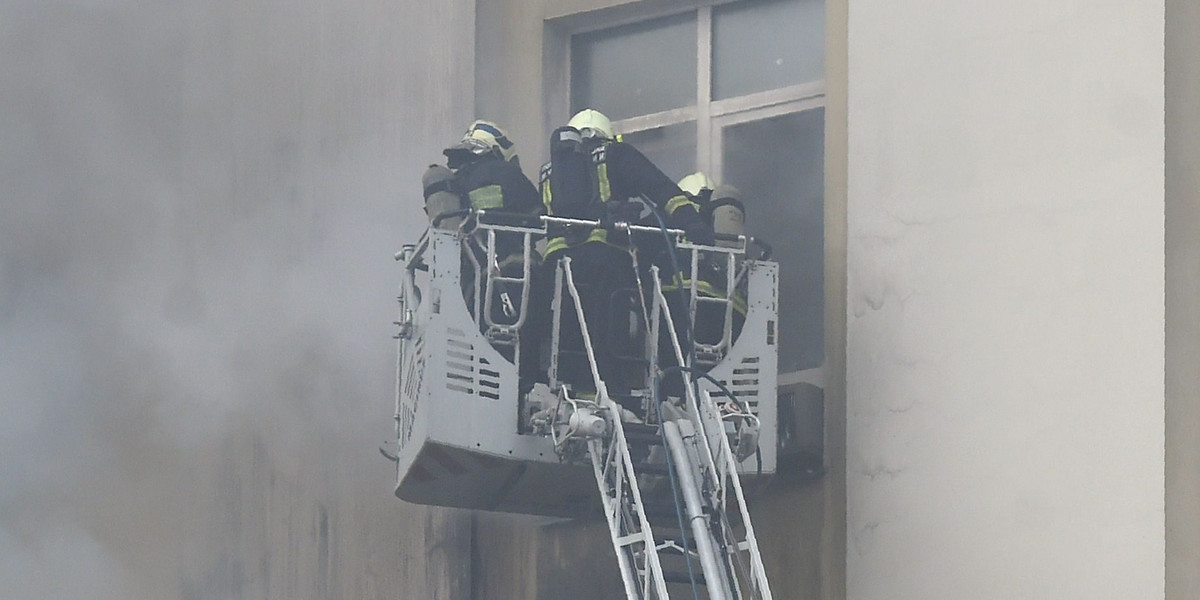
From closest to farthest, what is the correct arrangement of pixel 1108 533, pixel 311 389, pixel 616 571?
pixel 1108 533, pixel 616 571, pixel 311 389

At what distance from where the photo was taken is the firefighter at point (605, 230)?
37.1ft

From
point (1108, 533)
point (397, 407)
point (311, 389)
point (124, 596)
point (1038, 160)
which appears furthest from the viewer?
point (124, 596)

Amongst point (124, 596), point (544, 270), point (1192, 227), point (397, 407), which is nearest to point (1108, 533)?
point (1192, 227)

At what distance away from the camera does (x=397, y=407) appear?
12.4 meters

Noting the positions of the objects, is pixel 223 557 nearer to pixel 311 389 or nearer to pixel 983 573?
pixel 311 389

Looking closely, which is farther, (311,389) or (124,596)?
(124,596)

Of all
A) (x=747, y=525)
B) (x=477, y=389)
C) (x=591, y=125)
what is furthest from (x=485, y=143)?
(x=747, y=525)

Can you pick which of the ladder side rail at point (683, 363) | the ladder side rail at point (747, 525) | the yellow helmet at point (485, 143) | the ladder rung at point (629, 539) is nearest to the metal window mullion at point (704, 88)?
the yellow helmet at point (485, 143)

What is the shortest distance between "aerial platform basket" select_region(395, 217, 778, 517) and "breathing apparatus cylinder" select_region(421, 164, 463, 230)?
124 mm

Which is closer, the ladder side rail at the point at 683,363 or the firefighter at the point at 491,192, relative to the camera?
the ladder side rail at the point at 683,363

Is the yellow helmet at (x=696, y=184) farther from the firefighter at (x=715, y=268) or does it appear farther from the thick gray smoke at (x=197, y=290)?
the thick gray smoke at (x=197, y=290)

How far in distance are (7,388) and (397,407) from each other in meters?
6.44

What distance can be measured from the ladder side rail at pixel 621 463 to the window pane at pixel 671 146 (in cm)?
287

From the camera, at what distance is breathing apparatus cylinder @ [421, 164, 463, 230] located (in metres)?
12.0
